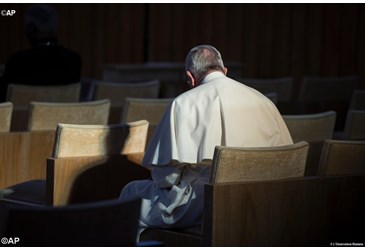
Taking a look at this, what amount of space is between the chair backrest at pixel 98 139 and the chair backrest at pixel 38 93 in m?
2.08

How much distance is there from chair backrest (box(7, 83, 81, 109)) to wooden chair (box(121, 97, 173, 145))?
3.14ft

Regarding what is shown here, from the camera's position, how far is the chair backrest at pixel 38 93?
8438 millimetres

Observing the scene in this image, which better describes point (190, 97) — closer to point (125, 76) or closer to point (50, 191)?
point (50, 191)

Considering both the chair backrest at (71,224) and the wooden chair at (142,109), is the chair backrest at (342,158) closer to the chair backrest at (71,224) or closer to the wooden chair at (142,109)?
the chair backrest at (71,224)

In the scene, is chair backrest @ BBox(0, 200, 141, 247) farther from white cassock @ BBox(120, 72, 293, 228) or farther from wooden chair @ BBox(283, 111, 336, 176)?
wooden chair @ BBox(283, 111, 336, 176)

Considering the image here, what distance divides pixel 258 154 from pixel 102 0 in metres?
11.3

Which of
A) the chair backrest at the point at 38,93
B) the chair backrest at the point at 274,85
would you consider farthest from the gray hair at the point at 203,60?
the chair backrest at the point at 274,85

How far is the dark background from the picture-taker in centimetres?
1429

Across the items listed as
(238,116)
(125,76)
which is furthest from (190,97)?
(125,76)

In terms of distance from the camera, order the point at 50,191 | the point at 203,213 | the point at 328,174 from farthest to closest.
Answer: the point at 50,191 → the point at 328,174 → the point at 203,213

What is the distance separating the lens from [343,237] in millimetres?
5805

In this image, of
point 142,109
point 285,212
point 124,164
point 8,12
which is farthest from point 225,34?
point 285,212

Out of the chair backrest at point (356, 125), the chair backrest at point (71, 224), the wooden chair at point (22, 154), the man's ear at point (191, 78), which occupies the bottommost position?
the wooden chair at point (22, 154)

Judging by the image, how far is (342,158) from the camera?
5.77 metres
